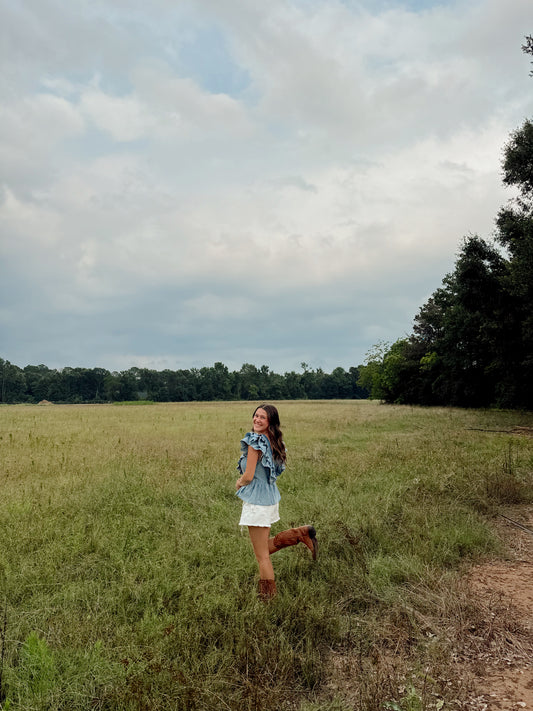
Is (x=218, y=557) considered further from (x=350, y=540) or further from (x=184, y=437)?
(x=184, y=437)

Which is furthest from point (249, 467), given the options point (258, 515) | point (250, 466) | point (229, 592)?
point (229, 592)

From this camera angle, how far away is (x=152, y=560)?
5906 millimetres

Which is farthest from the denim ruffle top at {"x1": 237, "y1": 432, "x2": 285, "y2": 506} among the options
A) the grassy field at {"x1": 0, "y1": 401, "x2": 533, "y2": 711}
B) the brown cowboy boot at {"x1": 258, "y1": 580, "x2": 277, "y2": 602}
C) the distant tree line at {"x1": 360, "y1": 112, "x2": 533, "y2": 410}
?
the distant tree line at {"x1": 360, "y1": 112, "x2": 533, "y2": 410}

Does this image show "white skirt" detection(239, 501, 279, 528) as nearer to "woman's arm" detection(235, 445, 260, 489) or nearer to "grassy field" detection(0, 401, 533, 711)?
"woman's arm" detection(235, 445, 260, 489)

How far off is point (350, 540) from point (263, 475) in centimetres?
230

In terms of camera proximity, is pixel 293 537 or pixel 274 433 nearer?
pixel 274 433

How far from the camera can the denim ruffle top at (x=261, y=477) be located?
4.75 metres

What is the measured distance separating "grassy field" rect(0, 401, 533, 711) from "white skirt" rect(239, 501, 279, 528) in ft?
2.40

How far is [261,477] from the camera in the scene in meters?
4.84

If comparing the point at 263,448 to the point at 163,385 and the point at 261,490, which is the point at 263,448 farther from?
the point at 163,385

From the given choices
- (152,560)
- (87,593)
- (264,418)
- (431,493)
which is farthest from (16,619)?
(431,493)

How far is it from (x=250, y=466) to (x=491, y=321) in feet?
81.1

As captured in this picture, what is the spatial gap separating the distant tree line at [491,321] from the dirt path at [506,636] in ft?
51.6

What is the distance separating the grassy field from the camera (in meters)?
Result: 3.38
